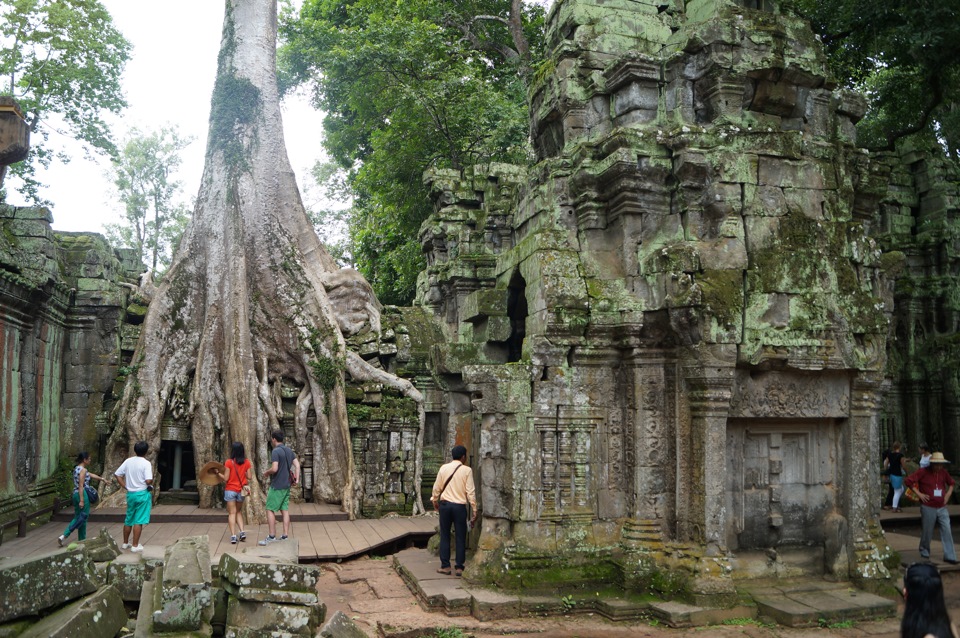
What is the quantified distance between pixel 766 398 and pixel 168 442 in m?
9.39

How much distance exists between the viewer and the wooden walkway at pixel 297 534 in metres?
8.65

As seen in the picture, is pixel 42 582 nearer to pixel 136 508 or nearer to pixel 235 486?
pixel 136 508

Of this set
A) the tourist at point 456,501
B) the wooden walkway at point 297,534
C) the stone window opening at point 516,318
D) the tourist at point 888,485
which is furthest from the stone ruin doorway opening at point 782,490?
the tourist at point 888,485

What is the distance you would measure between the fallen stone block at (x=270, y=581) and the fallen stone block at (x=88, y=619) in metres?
0.76

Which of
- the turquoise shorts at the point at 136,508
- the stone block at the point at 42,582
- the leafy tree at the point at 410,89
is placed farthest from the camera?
the leafy tree at the point at 410,89

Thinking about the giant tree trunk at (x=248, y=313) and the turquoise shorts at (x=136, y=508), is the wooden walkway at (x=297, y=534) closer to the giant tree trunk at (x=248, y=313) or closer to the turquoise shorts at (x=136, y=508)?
the giant tree trunk at (x=248, y=313)

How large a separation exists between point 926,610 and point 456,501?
454cm

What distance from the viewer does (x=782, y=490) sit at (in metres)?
7.04

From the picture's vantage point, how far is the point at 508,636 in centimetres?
594

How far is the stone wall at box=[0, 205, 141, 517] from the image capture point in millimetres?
9945

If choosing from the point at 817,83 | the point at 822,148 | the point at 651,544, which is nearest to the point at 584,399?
the point at 651,544

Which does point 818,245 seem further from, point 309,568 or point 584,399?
point 309,568

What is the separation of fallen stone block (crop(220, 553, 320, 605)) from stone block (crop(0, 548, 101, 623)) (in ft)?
3.20

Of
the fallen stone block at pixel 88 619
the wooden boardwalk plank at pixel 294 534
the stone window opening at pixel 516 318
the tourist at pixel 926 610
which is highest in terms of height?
the stone window opening at pixel 516 318
